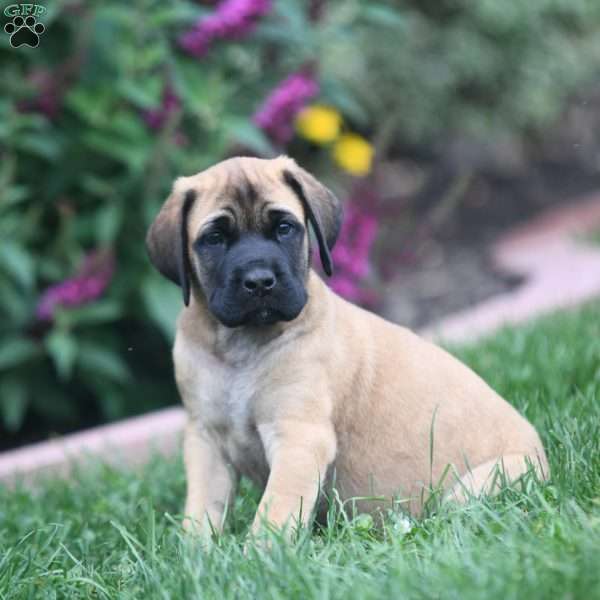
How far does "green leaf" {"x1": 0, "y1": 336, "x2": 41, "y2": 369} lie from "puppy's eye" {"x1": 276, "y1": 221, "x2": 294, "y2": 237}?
2.73 m

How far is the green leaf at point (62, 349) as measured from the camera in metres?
6.23

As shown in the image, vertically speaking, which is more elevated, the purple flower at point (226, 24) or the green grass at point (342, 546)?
the purple flower at point (226, 24)

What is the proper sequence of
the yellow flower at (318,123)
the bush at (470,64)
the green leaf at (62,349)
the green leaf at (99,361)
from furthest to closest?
the bush at (470,64)
the yellow flower at (318,123)
the green leaf at (99,361)
the green leaf at (62,349)

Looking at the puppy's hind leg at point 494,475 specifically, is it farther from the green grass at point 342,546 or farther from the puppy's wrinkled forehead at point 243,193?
the puppy's wrinkled forehead at point 243,193

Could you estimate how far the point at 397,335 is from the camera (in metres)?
4.49

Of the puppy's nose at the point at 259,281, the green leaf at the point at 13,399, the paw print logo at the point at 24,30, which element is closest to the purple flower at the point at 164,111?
the paw print logo at the point at 24,30

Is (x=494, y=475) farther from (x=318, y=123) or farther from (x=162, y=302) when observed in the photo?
(x=318, y=123)

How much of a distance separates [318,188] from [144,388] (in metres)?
3.37

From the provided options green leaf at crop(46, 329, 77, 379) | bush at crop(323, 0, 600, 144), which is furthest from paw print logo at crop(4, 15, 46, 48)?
bush at crop(323, 0, 600, 144)

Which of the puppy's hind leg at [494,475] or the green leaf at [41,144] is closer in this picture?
the puppy's hind leg at [494,475]

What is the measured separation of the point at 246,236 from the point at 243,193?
0.51ft

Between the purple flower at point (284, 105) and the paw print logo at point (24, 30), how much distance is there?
144cm

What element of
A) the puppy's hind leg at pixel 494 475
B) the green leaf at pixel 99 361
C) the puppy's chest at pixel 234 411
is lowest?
the green leaf at pixel 99 361

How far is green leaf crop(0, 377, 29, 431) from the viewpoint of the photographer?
21.2ft
